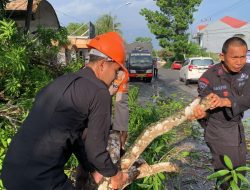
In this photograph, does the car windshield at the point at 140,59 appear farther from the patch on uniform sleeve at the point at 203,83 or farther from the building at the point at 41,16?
the patch on uniform sleeve at the point at 203,83

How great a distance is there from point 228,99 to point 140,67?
80.7ft

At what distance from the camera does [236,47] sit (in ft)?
11.5

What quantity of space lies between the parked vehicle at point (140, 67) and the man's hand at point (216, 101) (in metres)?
23.3

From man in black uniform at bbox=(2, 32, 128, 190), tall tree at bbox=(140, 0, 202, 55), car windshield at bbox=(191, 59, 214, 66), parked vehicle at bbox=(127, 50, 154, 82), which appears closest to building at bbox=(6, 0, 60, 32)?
man in black uniform at bbox=(2, 32, 128, 190)

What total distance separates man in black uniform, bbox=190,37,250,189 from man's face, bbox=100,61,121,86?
1.06m

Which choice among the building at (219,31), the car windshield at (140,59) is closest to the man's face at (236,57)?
the car windshield at (140,59)

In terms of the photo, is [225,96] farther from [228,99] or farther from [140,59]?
[140,59]

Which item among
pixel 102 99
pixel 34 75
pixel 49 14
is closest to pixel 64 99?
pixel 102 99

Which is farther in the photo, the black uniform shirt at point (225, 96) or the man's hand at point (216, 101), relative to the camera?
the black uniform shirt at point (225, 96)

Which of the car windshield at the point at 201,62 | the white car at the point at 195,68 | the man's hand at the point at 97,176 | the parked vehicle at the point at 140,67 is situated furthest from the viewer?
the parked vehicle at the point at 140,67

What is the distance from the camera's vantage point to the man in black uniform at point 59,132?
2.43 meters

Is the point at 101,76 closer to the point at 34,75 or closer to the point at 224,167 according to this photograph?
the point at 224,167

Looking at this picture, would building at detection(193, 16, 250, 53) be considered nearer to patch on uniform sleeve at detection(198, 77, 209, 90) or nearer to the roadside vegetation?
the roadside vegetation

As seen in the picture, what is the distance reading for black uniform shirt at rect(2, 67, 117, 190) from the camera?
2424 millimetres
